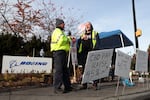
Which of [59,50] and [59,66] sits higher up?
[59,50]

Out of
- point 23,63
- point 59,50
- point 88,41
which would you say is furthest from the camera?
point 23,63

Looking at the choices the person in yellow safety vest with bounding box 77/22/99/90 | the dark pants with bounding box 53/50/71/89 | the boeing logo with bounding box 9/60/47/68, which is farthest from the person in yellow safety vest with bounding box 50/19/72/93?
the boeing logo with bounding box 9/60/47/68

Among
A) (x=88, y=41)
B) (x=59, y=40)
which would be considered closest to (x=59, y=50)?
(x=59, y=40)

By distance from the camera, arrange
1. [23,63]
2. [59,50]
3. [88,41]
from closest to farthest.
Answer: [59,50], [88,41], [23,63]

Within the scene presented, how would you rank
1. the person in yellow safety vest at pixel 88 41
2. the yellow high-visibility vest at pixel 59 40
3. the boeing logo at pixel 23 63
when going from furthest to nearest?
the boeing logo at pixel 23 63 < the person in yellow safety vest at pixel 88 41 < the yellow high-visibility vest at pixel 59 40

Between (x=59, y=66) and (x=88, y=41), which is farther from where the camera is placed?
(x=88, y=41)

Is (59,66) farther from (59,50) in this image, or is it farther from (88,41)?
(88,41)

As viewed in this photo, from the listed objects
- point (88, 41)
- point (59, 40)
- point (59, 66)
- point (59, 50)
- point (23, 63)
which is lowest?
point (59, 66)

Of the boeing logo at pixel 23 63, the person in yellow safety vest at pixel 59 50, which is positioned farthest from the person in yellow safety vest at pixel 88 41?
the boeing logo at pixel 23 63

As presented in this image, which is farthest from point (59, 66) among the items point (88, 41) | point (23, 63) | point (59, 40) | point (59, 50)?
point (23, 63)

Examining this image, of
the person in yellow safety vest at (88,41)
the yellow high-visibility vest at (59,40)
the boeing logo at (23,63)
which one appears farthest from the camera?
the boeing logo at (23,63)

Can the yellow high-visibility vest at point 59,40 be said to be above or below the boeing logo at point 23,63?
above

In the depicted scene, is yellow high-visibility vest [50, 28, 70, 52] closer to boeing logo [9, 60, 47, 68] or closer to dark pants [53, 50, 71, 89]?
dark pants [53, 50, 71, 89]

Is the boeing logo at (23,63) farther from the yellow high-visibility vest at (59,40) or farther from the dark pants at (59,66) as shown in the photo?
the yellow high-visibility vest at (59,40)
